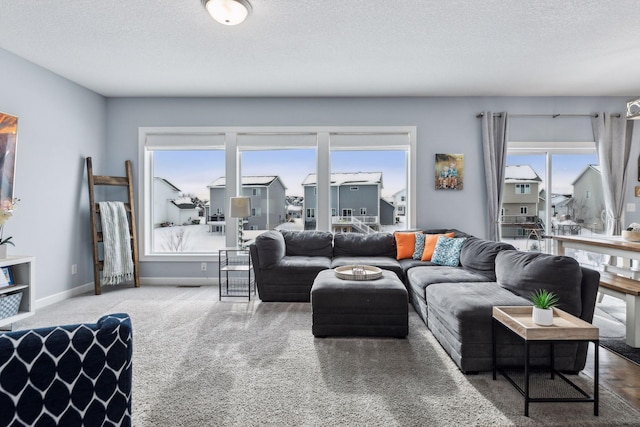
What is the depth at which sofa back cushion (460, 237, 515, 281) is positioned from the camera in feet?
10.6

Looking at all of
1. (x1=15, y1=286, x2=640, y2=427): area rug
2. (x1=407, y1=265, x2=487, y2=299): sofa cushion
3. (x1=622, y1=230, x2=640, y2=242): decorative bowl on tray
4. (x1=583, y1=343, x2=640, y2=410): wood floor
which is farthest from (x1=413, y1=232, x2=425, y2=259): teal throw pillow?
(x1=622, y1=230, x2=640, y2=242): decorative bowl on tray

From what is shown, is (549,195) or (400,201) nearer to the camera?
(549,195)

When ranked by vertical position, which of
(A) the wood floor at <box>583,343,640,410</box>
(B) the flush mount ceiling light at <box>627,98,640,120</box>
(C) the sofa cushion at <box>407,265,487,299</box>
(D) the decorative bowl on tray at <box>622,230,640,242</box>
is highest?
(B) the flush mount ceiling light at <box>627,98,640,120</box>

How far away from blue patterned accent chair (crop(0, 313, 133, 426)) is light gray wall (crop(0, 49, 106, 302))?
11.5 feet

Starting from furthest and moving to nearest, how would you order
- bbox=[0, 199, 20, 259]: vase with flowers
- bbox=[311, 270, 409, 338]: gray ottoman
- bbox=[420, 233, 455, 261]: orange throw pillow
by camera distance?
bbox=[420, 233, 455, 261]: orange throw pillow → bbox=[0, 199, 20, 259]: vase with flowers → bbox=[311, 270, 409, 338]: gray ottoman

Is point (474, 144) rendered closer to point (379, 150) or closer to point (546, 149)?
point (546, 149)

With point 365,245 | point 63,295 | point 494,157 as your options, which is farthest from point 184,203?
point 494,157

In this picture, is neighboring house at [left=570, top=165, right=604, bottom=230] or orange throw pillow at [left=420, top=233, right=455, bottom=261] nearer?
orange throw pillow at [left=420, top=233, right=455, bottom=261]

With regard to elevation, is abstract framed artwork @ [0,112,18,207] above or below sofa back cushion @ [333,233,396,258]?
above

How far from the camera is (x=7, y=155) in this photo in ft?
10.6

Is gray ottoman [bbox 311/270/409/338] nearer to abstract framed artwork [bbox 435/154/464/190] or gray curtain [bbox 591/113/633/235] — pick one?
abstract framed artwork [bbox 435/154/464/190]

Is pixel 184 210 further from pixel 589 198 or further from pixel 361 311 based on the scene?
pixel 589 198

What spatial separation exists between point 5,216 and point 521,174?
620 centimetres

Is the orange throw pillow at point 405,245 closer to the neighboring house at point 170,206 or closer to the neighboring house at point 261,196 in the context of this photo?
the neighboring house at point 261,196
